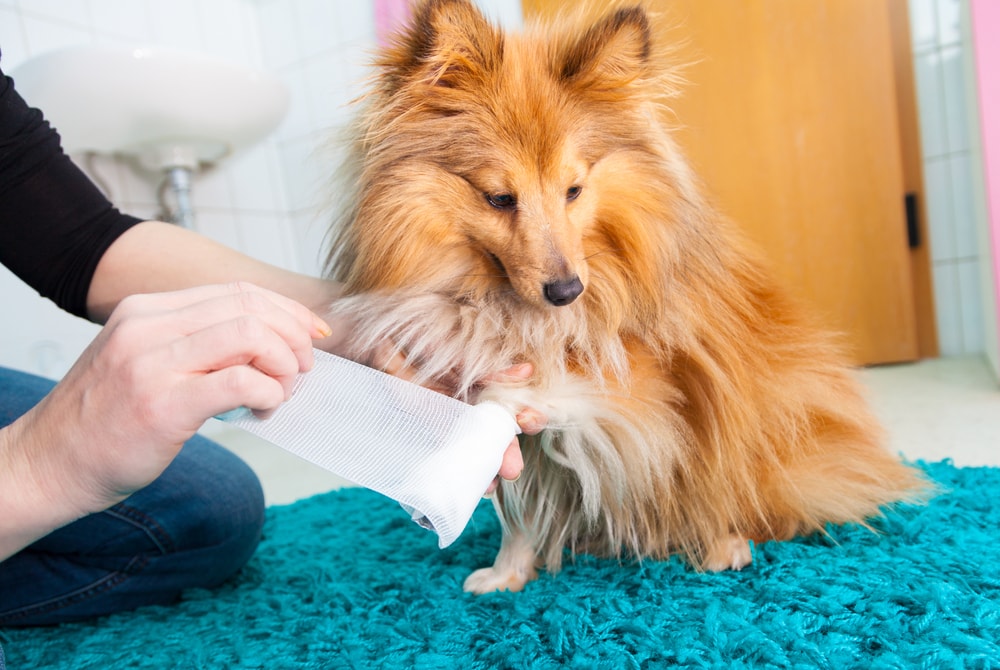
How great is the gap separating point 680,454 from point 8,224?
3.76 feet

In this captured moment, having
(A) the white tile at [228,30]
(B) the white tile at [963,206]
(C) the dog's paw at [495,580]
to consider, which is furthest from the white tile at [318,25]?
(C) the dog's paw at [495,580]

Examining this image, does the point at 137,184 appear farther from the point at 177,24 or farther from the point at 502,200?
the point at 502,200

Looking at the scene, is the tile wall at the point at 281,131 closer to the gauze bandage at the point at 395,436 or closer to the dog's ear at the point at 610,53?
the dog's ear at the point at 610,53

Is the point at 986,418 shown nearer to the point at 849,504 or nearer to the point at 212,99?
the point at 849,504

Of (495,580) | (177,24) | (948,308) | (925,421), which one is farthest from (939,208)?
(177,24)

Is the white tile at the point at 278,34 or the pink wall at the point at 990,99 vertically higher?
the white tile at the point at 278,34

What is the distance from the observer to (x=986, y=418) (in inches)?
76.5

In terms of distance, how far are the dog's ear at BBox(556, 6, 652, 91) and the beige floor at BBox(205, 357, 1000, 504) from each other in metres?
0.75

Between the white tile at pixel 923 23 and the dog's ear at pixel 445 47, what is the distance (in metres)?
2.31

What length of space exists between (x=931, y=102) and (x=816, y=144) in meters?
0.43

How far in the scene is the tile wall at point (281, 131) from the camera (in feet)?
8.68

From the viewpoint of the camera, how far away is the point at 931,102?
9.04ft

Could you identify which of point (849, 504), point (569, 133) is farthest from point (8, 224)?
point (849, 504)

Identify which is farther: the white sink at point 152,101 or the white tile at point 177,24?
the white tile at point 177,24
